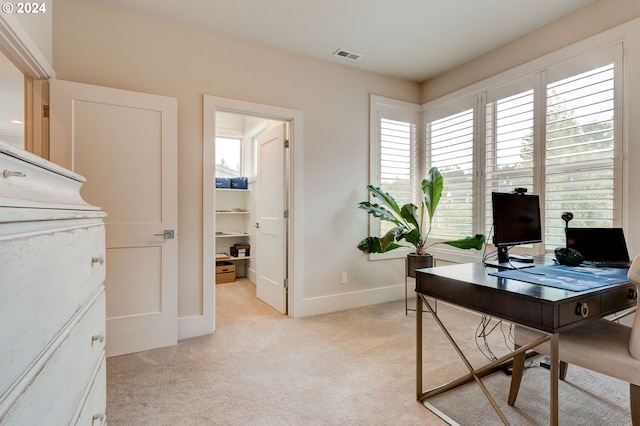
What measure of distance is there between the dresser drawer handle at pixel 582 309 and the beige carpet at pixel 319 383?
30.1 inches

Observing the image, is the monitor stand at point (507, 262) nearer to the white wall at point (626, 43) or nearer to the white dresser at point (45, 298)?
the white wall at point (626, 43)

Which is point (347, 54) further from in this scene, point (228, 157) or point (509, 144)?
point (228, 157)

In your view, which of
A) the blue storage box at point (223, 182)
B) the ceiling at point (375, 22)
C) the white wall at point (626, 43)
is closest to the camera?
the white wall at point (626, 43)

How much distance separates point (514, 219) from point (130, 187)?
2.90 meters

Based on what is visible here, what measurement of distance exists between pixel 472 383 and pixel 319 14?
10.3 ft

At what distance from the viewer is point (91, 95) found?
8.13 ft

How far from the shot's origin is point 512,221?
2.04 meters

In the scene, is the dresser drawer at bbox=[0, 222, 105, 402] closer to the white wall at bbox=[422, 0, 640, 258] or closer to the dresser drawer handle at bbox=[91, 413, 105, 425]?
the dresser drawer handle at bbox=[91, 413, 105, 425]

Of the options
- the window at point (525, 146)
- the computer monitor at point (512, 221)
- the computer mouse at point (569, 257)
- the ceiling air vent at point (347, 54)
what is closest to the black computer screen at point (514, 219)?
the computer monitor at point (512, 221)

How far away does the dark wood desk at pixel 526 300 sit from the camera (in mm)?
1299

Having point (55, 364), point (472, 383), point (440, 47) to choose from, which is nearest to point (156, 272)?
point (55, 364)

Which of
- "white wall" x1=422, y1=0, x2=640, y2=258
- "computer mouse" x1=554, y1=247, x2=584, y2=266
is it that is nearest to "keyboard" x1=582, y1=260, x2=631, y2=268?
"computer mouse" x1=554, y1=247, x2=584, y2=266

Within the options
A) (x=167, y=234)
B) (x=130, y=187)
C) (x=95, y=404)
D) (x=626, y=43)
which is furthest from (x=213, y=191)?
(x=626, y=43)

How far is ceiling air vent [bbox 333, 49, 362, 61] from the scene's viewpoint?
3.45 m
